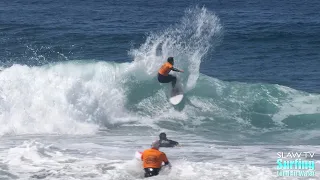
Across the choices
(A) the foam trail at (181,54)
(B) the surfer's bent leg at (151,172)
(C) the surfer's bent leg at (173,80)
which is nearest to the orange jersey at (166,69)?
(C) the surfer's bent leg at (173,80)

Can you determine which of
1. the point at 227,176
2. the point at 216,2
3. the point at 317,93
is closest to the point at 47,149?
the point at 227,176

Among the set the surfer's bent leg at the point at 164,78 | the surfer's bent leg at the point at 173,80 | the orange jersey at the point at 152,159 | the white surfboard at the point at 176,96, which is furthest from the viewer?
the white surfboard at the point at 176,96

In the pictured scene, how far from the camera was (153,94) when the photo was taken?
23141mm

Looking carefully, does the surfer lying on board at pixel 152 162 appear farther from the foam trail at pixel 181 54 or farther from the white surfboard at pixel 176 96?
the foam trail at pixel 181 54

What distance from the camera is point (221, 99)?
75.9 feet

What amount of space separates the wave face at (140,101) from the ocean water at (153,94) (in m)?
0.04

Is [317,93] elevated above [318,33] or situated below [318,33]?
below

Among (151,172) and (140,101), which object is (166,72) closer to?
(140,101)

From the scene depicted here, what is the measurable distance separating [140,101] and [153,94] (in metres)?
0.62

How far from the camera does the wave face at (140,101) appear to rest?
20.7m

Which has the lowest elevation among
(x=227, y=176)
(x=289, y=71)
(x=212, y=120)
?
(x=227, y=176)

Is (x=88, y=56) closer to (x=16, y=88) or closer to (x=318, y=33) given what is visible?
(x=16, y=88)

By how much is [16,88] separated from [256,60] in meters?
11.6

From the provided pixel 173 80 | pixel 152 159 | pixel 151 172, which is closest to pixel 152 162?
pixel 152 159
